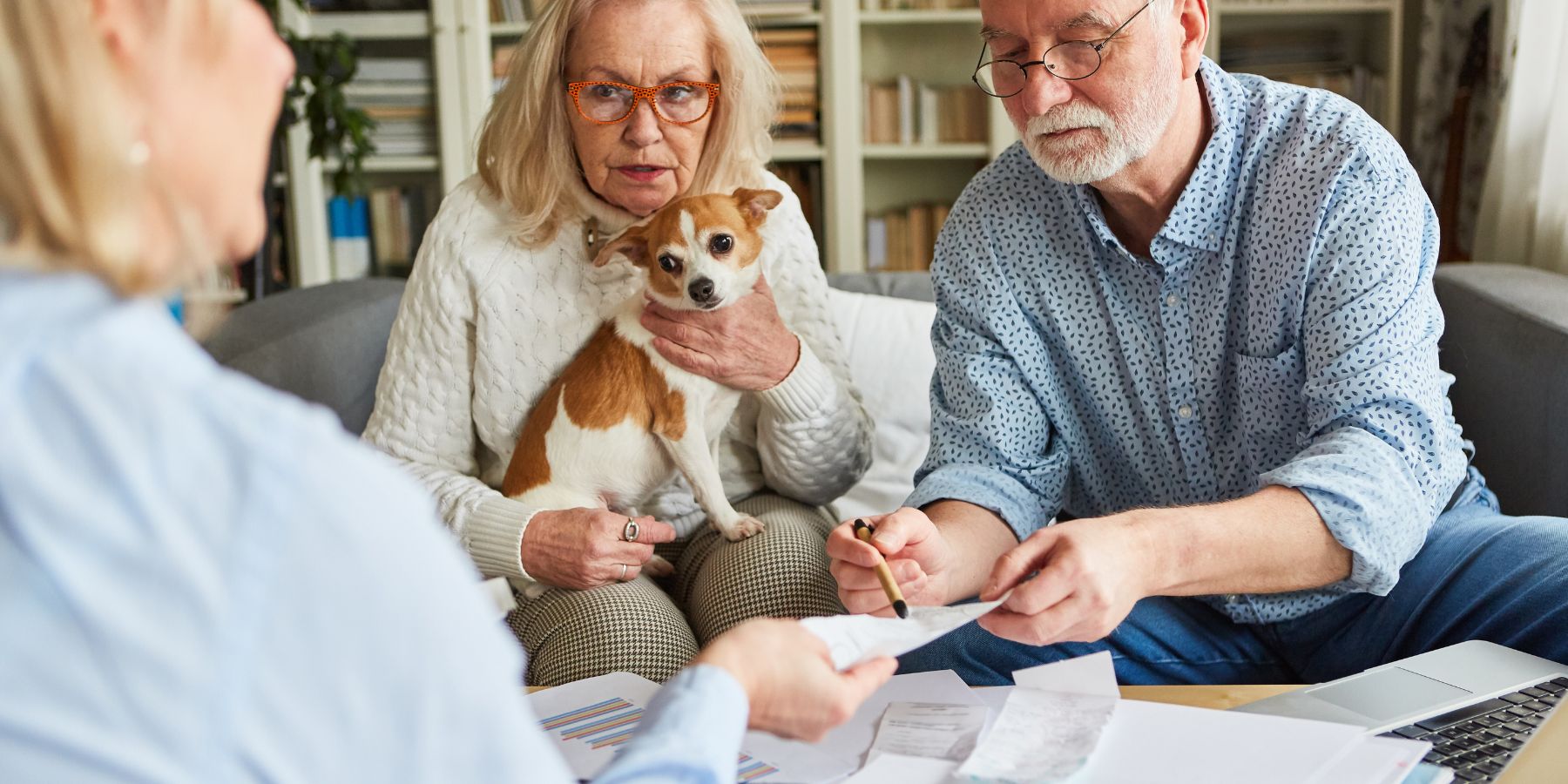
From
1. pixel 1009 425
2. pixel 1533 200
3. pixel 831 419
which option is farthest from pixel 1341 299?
pixel 1533 200

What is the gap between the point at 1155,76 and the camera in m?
1.36

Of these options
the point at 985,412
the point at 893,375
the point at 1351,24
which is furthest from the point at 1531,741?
the point at 1351,24

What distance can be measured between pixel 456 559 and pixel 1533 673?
947 mm

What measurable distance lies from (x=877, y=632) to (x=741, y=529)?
70cm

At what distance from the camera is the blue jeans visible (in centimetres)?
121

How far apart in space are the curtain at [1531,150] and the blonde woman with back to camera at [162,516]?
2508 mm

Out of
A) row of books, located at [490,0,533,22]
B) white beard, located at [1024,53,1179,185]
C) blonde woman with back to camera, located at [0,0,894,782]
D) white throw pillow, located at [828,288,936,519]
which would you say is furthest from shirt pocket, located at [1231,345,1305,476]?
row of books, located at [490,0,533,22]

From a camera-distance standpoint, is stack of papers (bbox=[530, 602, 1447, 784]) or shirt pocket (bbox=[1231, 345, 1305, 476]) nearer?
stack of papers (bbox=[530, 602, 1447, 784])

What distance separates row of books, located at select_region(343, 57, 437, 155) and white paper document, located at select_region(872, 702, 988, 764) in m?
3.19

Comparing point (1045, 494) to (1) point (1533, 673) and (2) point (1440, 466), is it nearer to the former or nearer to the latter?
(2) point (1440, 466)

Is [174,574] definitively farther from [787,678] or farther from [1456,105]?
[1456,105]

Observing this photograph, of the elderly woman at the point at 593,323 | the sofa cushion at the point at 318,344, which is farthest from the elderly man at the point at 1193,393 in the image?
the sofa cushion at the point at 318,344

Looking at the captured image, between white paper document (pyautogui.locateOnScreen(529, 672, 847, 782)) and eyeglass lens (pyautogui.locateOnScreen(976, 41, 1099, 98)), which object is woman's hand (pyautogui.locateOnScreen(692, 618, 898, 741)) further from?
eyeglass lens (pyautogui.locateOnScreen(976, 41, 1099, 98))

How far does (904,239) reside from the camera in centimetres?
394
